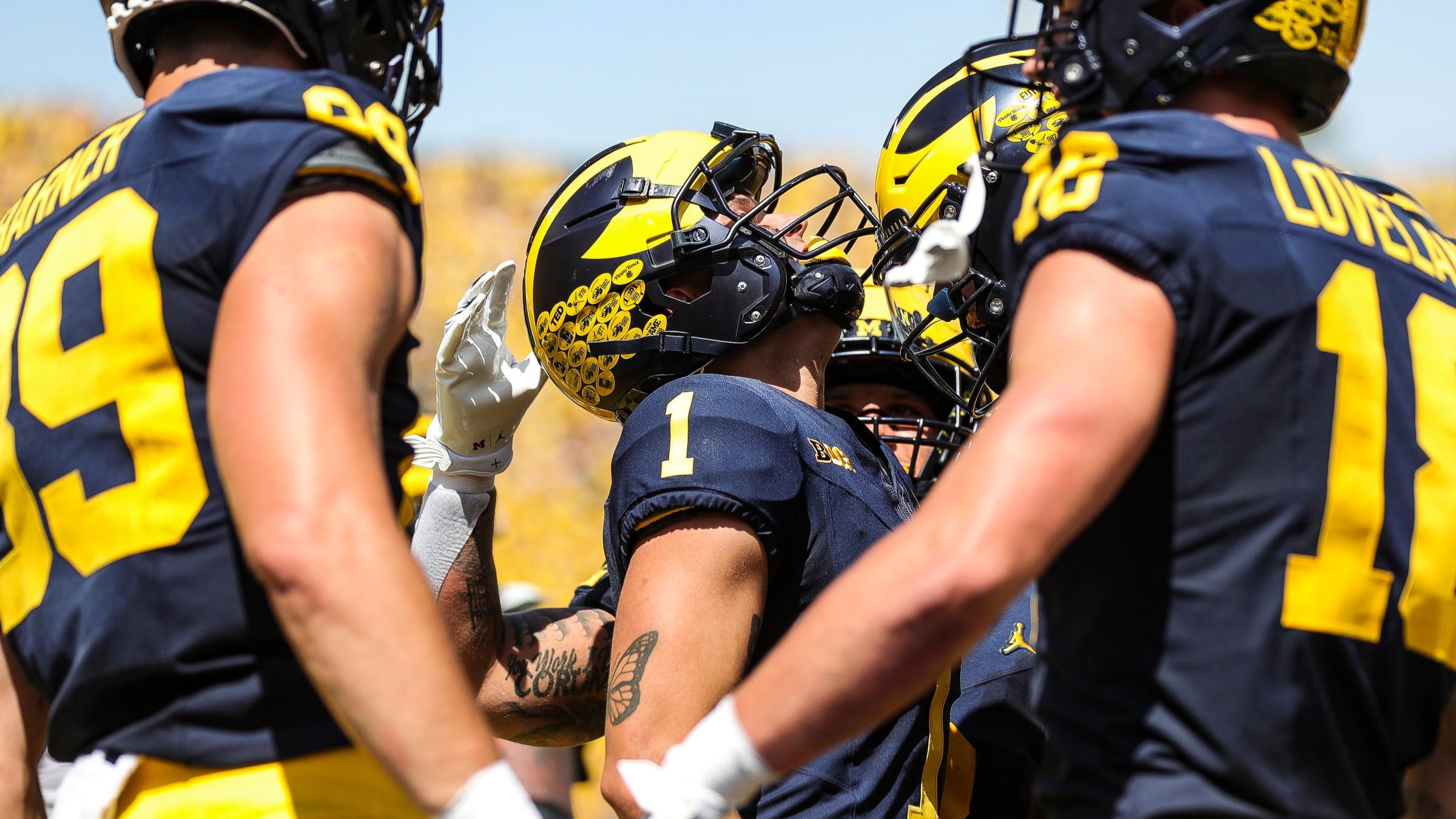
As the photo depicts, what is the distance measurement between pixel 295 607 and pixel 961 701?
2.16 meters

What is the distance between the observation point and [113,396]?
68.5 inches

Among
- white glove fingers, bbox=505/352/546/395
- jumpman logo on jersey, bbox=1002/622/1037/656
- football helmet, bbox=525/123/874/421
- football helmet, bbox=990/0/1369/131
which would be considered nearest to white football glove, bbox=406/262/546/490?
white glove fingers, bbox=505/352/546/395

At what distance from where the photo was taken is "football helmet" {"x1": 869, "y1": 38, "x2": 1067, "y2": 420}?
3.20 metres

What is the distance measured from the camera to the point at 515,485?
12.0 meters

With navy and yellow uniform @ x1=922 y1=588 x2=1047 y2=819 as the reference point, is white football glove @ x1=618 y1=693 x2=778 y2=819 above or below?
above

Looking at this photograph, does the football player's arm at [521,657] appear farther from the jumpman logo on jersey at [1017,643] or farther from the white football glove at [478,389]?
the jumpman logo on jersey at [1017,643]

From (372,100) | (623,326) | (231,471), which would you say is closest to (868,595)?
(231,471)

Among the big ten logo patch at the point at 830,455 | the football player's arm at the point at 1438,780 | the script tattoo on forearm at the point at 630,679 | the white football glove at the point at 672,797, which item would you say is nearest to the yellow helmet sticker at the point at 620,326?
the big ten logo patch at the point at 830,455

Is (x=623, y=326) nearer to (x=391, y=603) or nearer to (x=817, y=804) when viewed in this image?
(x=817, y=804)

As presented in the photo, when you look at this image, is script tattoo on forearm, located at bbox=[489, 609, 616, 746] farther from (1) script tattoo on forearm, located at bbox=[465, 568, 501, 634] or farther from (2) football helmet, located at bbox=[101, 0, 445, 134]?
(2) football helmet, located at bbox=[101, 0, 445, 134]

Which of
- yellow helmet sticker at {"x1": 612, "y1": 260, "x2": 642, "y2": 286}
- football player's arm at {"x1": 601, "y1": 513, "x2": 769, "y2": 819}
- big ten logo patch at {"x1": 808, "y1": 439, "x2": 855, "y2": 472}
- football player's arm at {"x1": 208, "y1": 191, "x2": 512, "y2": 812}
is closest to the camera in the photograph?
football player's arm at {"x1": 208, "y1": 191, "x2": 512, "y2": 812}

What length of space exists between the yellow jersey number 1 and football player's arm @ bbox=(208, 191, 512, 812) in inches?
5.1

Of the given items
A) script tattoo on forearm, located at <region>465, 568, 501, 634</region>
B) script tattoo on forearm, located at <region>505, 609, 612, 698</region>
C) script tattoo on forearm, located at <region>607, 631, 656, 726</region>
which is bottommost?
script tattoo on forearm, located at <region>505, 609, 612, 698</region>

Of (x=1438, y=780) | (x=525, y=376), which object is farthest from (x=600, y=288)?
(x=1438, y=780)
